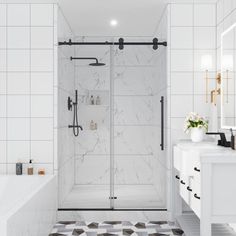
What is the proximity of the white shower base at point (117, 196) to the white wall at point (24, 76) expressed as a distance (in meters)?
0.72

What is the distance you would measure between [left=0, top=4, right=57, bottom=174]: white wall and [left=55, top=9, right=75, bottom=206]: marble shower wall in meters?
0.14

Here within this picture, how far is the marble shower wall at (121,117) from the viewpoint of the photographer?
5281 millimetres

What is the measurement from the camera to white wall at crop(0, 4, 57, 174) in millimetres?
3986

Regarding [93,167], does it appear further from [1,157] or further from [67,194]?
[1,157]

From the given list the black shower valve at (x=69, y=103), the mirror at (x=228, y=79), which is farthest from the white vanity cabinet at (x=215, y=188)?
the black shower valve at (x=69, y=103)

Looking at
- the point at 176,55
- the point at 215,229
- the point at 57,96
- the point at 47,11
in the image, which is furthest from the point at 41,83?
the point at 215,229

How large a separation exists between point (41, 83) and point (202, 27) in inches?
73.8

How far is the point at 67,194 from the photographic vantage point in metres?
4.64

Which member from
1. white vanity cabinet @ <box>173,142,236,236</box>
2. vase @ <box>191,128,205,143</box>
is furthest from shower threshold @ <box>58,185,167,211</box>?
white vanity cabinet @ <box>173,142,236,236</box>

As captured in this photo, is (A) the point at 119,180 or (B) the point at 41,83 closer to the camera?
(B) the point at 41,83

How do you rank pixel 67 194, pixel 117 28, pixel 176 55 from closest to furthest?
1. pixel 176 55
2. pixel 67 194
3. pixel 117 28

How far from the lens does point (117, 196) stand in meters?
4.66

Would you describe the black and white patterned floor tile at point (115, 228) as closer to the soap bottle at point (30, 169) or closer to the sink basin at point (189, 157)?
the soap bottle at point (30, 169)

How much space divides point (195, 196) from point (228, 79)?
136 centimetres
